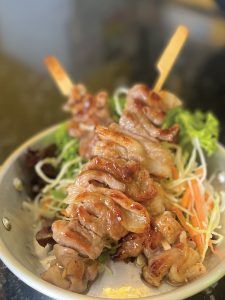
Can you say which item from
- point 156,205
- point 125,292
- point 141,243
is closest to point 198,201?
point 156,205

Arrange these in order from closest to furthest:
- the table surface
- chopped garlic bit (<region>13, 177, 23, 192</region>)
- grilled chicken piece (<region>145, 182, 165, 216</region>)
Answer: grilled chicken piece (<region>145, 182, 165, 216</region>) → chopped garlic bit (<region>13, 177, 23, 192</region>) → the table surface

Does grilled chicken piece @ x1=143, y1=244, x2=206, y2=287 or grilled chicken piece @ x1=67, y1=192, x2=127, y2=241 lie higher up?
grilled chicken piece @ x1=67, y1=192, x2=127, y2=241

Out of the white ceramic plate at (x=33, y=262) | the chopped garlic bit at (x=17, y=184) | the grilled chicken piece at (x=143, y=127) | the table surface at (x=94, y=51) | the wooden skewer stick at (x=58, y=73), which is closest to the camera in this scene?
the white ceramic plate at (x=33, y=262)

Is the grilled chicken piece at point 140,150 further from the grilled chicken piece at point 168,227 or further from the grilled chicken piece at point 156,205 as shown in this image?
the grilled chicken piece at point 168,227

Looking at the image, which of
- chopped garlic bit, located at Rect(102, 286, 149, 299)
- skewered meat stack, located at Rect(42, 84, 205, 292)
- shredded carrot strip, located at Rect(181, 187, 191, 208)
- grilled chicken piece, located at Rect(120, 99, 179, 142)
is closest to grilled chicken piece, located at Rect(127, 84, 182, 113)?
grilled chicken piece, located at Rect(120, 99, 179, 142)

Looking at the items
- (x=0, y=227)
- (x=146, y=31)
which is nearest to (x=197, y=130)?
(x=0, y=227)

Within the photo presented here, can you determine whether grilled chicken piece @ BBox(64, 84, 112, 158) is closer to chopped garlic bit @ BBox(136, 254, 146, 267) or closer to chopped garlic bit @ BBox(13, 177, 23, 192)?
chopped garlic bit @ BBox(13, 177, 23, 192)

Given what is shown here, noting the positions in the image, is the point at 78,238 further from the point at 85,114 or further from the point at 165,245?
the point at 85,114

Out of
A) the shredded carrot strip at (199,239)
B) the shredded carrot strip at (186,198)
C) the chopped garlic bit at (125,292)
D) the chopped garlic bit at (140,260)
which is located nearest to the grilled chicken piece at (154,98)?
the shredded carrot strip at (186,198)
